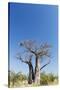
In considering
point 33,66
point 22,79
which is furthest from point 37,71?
point 22,79

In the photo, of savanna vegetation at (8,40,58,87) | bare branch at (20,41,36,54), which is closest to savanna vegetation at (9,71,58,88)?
savanna vegetation at (8,40,58,87)

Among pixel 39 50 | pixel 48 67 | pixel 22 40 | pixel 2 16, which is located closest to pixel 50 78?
pixel 48 67

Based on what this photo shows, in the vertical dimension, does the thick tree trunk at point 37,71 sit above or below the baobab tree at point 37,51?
below

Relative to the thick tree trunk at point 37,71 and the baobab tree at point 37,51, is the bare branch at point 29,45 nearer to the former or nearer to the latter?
the baobab tree at point 37,51

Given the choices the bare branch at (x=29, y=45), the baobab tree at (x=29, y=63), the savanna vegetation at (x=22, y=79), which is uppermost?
the bare branch at (x=29, y=45)

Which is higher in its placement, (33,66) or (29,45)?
(29,45)

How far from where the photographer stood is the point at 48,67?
2381mm

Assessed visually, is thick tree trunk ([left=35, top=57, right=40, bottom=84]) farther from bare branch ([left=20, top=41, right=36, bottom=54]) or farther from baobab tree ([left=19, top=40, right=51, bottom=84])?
bare branch ([left=20, top=41, right=36, bottom=54])

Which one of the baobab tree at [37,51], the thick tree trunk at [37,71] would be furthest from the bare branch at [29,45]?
the thick tree trunk at [37,71]

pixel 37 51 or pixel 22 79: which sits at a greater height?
pixel 37 51

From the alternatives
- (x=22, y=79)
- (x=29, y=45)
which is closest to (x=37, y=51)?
(x=29, y=45)

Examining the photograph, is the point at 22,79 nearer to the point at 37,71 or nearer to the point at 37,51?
the point at 37,71

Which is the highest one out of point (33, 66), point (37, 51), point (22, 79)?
point (37, 51)

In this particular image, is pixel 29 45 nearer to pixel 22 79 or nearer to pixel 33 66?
pixel 33 66
